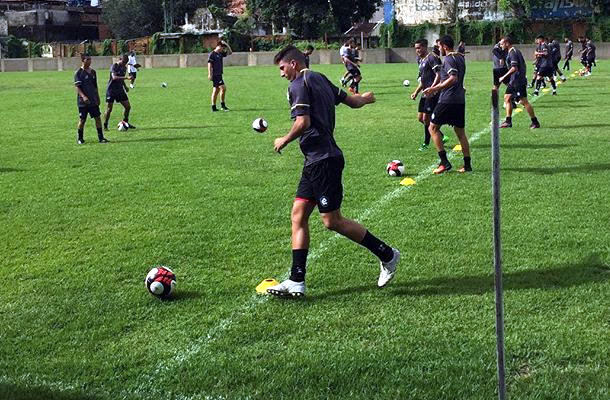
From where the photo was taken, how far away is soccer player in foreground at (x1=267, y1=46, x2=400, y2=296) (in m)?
6.11

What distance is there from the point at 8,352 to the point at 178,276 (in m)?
1.88

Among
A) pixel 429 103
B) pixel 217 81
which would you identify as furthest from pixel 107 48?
pixel 429 103

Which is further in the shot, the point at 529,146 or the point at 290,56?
the point at 529,146

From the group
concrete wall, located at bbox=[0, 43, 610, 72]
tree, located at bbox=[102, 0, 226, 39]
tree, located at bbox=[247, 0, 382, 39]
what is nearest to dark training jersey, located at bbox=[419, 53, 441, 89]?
concrete wall, located at bbox=[0, 43, 610, 72]

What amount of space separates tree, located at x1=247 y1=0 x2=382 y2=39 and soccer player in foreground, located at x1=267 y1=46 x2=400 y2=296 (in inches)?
2755

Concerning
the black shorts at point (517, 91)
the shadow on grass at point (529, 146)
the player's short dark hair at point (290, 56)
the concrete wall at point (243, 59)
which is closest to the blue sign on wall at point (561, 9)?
the concrete wall at point (243, 59)

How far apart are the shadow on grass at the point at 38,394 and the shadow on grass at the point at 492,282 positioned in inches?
87.2

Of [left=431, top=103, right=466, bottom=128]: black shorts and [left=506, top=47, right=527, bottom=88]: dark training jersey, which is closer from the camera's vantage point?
[left=431, top=103, right=466, bottom=128]: black shorts

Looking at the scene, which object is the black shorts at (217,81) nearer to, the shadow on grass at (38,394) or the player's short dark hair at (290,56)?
the player's short dark hair at (290,56)

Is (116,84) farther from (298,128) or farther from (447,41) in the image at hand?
(298,128)

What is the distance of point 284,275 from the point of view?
670 cm

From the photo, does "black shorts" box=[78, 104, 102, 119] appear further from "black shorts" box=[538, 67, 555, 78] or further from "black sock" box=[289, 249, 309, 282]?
"black shorts" box=[538, 67, 555, 78]

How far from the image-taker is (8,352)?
16.7 feet

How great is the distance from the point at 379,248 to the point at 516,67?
33.4 feet
